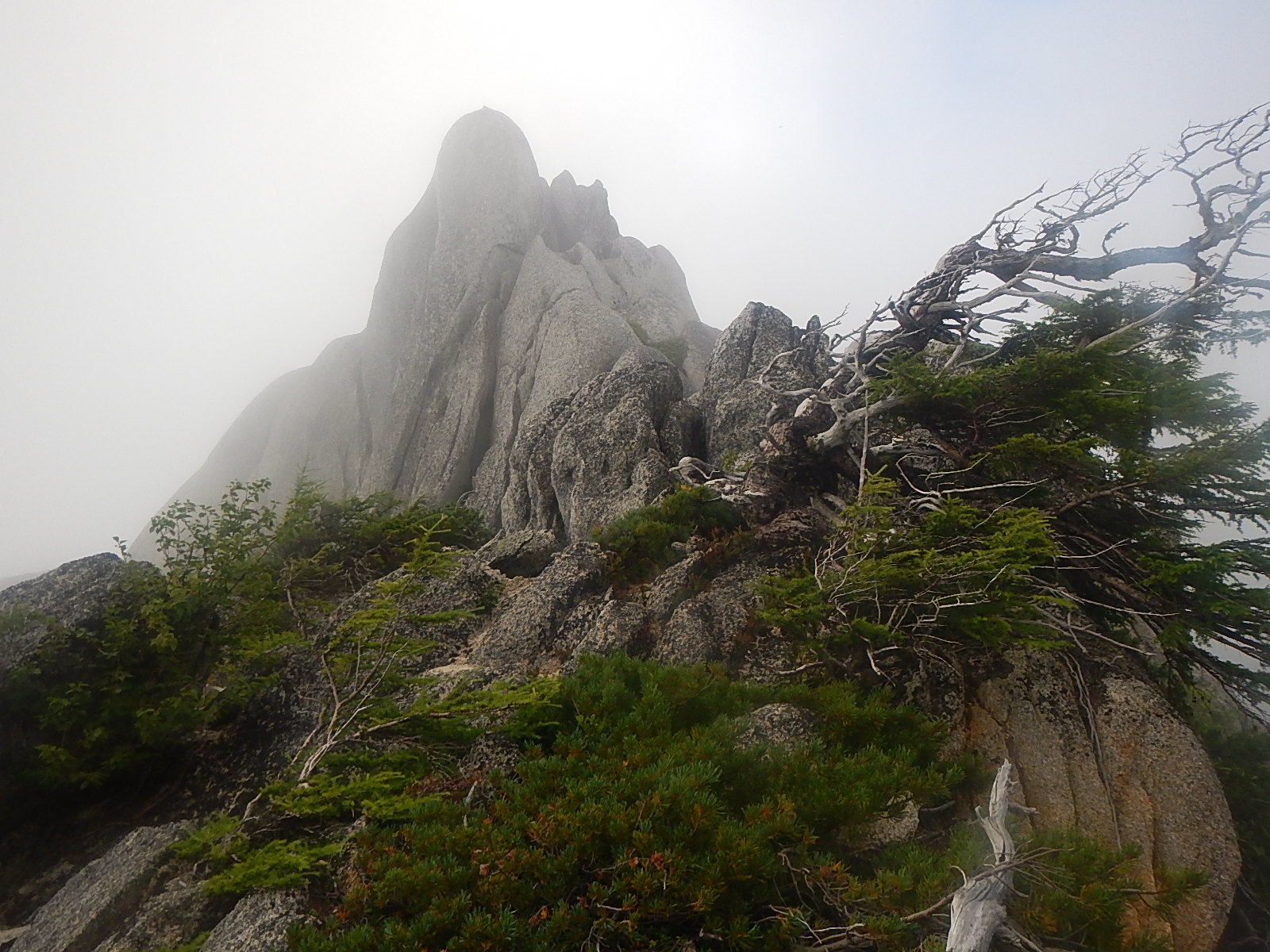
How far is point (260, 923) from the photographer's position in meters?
4.39

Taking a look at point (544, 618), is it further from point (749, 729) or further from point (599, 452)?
point (599, 452)

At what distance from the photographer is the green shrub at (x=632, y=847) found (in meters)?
4.01

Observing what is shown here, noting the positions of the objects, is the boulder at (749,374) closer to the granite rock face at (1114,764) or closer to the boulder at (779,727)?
the granite rock face at (1114,764)

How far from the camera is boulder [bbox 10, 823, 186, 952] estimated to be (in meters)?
5.15

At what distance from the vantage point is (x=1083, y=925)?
405 cm

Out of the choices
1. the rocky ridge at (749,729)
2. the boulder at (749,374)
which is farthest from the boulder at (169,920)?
the boulder at (749,374)

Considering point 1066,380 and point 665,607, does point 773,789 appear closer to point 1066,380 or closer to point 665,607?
point 665,607

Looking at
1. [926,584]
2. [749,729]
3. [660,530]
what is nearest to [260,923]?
[749,729]

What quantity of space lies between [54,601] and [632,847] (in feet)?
27.8

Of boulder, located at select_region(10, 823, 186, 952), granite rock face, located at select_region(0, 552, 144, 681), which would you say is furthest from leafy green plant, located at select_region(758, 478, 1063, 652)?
granite rock face, located at select_region(0, 552, 144, 681)

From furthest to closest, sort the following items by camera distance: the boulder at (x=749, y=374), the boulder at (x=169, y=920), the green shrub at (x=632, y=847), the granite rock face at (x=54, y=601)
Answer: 1. the boulder at (x=749, y=374)
2. the granite rock face at (x=54, y=601)
3. the boulder at (x=169, y=920)
4. the green shrub at (x=632, y=847)

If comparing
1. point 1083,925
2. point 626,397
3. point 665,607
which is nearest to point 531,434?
point 626,397

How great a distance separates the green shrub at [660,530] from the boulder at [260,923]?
682cm

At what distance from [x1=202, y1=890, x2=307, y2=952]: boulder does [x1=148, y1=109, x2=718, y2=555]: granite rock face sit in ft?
53.5
